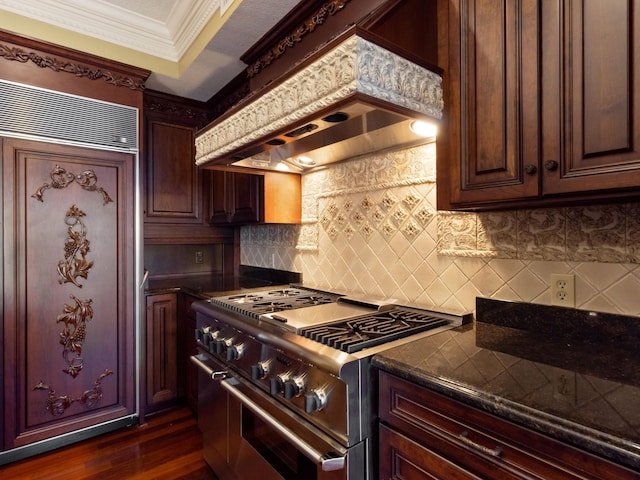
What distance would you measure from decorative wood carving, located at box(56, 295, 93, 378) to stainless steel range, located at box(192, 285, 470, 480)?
83cm

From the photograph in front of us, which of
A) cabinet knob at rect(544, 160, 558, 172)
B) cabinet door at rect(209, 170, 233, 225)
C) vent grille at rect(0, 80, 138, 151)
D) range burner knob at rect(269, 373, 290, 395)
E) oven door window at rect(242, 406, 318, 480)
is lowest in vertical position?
oven door window at rect(242, 406, 318, 480)

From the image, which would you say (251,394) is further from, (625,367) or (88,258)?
→ (88,258)

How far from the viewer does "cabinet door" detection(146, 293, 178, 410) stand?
2504mm

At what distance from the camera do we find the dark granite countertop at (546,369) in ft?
2.21

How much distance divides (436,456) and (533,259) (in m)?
0.79

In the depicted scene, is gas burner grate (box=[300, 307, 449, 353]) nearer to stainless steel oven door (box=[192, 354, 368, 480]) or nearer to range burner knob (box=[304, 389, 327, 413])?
range burner knob (box=[304, 389, 327, 413])

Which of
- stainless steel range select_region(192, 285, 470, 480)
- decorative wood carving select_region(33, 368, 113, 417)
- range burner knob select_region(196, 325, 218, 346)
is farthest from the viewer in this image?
decorative wood carving select_region(33, 368, 113, 417)

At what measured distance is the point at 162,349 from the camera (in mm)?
2551

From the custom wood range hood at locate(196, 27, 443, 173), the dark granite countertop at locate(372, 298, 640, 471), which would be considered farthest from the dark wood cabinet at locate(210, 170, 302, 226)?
the dark granite countertop at locate(372, 298, 640, 471)

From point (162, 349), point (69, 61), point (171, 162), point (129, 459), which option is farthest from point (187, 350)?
point (69, 61)

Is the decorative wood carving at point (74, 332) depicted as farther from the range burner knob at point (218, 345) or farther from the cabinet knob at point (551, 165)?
the cabinet knob at point (551, 165)

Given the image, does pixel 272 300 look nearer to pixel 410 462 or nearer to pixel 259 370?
pixel 259 370

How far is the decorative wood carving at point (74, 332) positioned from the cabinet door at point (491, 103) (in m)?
2.22

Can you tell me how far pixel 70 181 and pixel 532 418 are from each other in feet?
8.31
